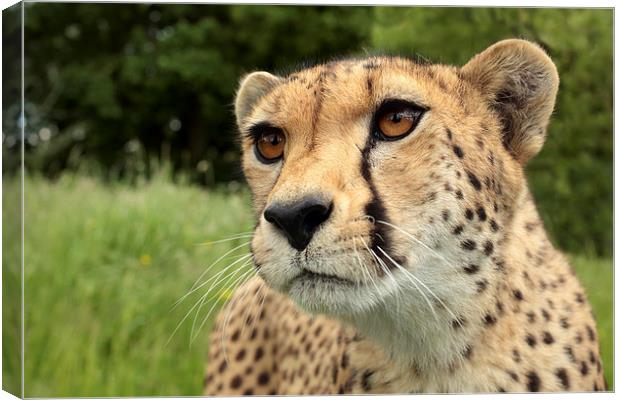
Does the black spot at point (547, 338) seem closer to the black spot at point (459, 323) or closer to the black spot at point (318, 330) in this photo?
the black spot at point (459, 323)

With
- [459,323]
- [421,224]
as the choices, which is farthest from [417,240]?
[459,323]

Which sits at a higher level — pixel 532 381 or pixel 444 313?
pixel 444 313

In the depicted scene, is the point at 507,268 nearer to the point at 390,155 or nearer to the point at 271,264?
the point at 390,155

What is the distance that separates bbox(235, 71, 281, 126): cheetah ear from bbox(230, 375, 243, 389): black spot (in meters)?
0.81

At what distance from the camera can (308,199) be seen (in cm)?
166

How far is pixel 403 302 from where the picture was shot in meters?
1.88

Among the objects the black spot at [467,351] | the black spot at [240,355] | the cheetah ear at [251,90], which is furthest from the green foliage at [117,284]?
the black spot at [467,351]

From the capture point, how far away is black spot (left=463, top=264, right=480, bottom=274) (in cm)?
188

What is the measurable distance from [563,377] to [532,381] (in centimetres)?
8

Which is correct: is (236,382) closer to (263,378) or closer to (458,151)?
(263,378)

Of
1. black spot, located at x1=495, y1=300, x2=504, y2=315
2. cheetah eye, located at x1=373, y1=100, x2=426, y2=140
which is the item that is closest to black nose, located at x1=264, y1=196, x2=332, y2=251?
cheetah eye, located at x1=373, y1=100, x2=426, y2=140

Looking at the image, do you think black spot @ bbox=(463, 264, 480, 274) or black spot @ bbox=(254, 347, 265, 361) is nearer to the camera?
black spot @ bbox=(463, 264, 480, 274)

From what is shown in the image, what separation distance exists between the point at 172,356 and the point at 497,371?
1.74 m

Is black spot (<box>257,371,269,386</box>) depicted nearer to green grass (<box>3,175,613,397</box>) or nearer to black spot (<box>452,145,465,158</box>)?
green grass (<box>3,175,613,397</box>)
